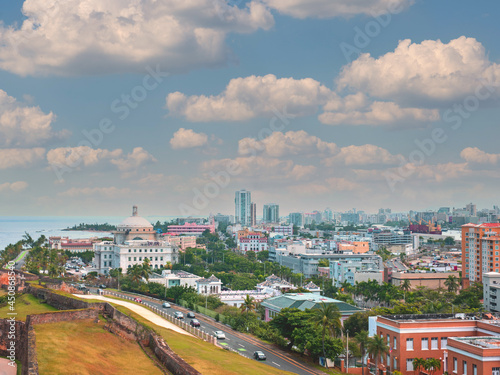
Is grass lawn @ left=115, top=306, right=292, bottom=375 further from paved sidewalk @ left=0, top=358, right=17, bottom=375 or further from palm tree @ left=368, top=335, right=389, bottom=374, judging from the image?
palm tree @ left=368, top=335, right=389, bottom=374

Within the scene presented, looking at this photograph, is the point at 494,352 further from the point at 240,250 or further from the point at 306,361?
the point at 240,250

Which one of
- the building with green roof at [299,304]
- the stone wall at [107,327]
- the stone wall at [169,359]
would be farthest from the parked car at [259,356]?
the stone wall at [169,359]

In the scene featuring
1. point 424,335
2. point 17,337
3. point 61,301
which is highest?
point 61,301

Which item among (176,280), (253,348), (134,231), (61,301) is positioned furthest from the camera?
(134,231)

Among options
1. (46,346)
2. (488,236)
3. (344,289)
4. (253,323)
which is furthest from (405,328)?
(488,236)

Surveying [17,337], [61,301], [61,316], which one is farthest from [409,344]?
[17,337]

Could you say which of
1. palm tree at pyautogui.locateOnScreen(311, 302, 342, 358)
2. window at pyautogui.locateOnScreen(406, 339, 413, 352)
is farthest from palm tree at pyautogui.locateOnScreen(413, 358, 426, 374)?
palm tree at pyautogui.locateOnScreen(311, 302, 342, 358)

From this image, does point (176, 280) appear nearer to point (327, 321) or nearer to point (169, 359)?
point (327, 321)
